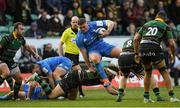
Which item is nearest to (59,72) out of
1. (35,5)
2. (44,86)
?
(44,86)

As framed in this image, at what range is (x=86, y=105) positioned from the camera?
51.0ft

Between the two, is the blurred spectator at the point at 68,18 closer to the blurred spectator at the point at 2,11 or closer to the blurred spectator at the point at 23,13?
the blurred spectator at the point at 23,13

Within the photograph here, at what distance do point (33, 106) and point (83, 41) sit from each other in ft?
10.8

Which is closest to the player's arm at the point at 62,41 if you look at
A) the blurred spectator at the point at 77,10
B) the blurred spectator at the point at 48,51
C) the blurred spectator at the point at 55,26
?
the blurred spectator at the point at 48,51

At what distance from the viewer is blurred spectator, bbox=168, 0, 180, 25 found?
28938 mm

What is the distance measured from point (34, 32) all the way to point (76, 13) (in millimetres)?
2093

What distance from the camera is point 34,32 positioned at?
26.6m

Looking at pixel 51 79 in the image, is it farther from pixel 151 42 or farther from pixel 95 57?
pixel 151 42

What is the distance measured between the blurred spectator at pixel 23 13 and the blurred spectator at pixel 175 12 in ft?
20.6

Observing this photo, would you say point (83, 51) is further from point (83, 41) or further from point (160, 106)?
point (160, 106)

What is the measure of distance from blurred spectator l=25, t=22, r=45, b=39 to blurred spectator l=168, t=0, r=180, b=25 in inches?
240

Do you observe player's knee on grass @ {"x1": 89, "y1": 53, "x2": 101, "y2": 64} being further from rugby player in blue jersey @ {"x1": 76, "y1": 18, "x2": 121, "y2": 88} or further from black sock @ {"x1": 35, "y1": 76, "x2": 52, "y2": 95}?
black sock @ {"x1": 35, "y1": 76, "x2": 52, "y2": 95}

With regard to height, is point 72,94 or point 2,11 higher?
point 2,11

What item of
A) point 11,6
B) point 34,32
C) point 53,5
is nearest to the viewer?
point 34,32
